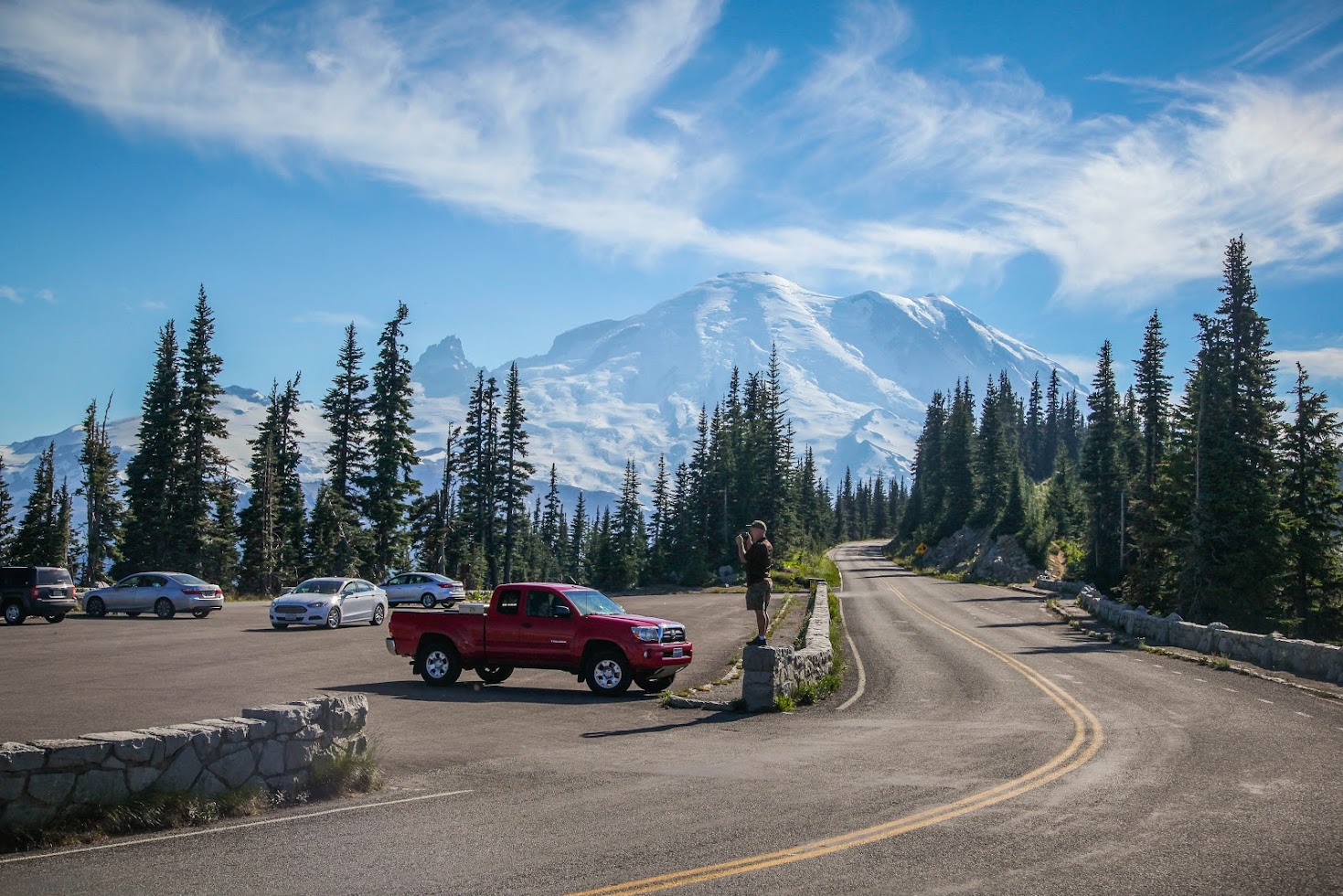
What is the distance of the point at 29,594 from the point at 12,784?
28.3 metres

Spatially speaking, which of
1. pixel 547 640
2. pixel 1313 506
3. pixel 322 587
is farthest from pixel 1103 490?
pixel 547 640

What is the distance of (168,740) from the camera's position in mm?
8445

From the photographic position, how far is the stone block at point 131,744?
26.7 feet

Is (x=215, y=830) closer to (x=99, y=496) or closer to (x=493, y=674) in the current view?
Result: (x=493, y=674)

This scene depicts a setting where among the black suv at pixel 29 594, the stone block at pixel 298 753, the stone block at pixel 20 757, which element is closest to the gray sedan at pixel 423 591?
the black suv at pixel 29 594

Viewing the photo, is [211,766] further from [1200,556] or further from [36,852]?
[1200,556]

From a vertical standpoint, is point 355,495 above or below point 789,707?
above

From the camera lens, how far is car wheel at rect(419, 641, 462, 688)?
60.6ft

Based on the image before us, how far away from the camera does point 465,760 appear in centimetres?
1129

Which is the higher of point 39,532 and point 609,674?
point 39,532

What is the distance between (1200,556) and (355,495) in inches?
1929

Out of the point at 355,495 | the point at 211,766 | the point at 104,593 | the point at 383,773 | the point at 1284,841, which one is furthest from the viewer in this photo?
the point at 355,495

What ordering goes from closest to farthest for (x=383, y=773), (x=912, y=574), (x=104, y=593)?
(x=383, y=773)
(x=104, y=593)
(x=912, y=574)

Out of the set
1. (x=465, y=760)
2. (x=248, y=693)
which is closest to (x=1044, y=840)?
(x=465, y=760)
